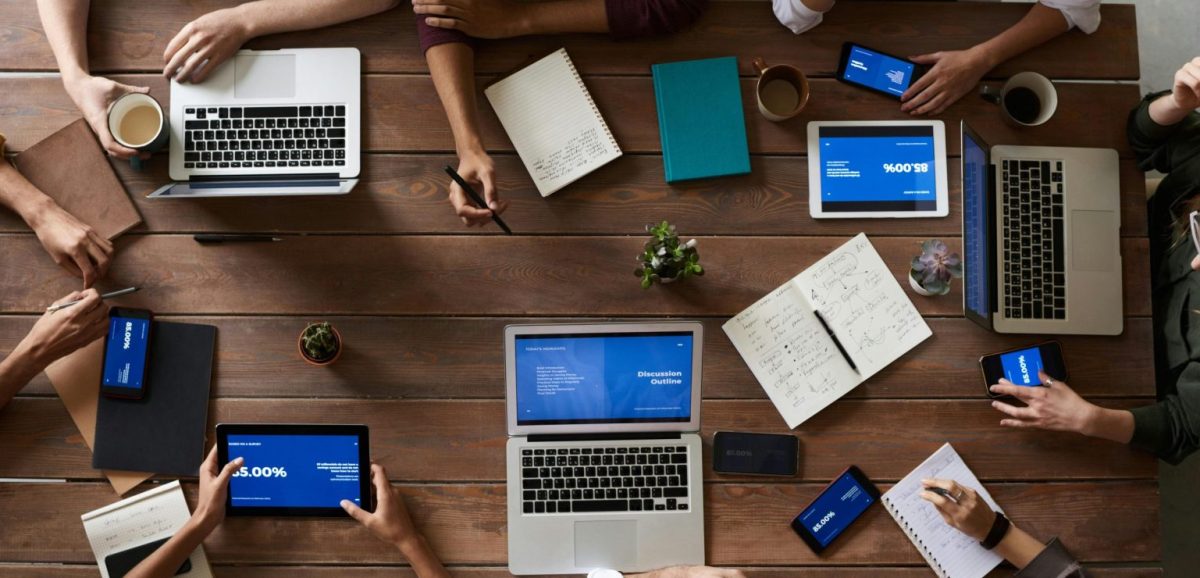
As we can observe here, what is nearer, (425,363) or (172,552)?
(172,552)

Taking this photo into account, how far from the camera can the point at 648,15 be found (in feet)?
5.40

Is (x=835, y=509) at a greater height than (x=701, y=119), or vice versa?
(x=701, y=119)

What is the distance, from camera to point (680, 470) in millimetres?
1610

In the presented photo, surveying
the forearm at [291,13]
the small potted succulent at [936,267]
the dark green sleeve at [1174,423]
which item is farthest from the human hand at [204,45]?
the dark green sleeve at [1174,423]

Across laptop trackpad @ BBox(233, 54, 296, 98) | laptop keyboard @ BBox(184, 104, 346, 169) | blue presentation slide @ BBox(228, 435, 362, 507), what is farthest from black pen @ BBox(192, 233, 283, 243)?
blue presentation slide @ BBox(228, 435, 362, 507)

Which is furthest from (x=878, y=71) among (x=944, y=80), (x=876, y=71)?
(x=944, y=80)

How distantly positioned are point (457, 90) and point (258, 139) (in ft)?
1.47

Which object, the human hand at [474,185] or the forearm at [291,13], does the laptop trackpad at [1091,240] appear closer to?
the human hand at [474,185]

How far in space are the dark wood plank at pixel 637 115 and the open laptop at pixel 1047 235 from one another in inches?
2.2

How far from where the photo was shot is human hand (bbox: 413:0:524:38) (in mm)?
1622

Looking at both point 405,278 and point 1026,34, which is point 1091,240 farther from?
point 405,278

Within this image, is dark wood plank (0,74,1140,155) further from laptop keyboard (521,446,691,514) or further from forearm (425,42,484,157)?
laptop keyboard (521,446,691,514)

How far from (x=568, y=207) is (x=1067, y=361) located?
1160 millimetres

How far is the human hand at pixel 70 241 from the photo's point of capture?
1.58 meters
